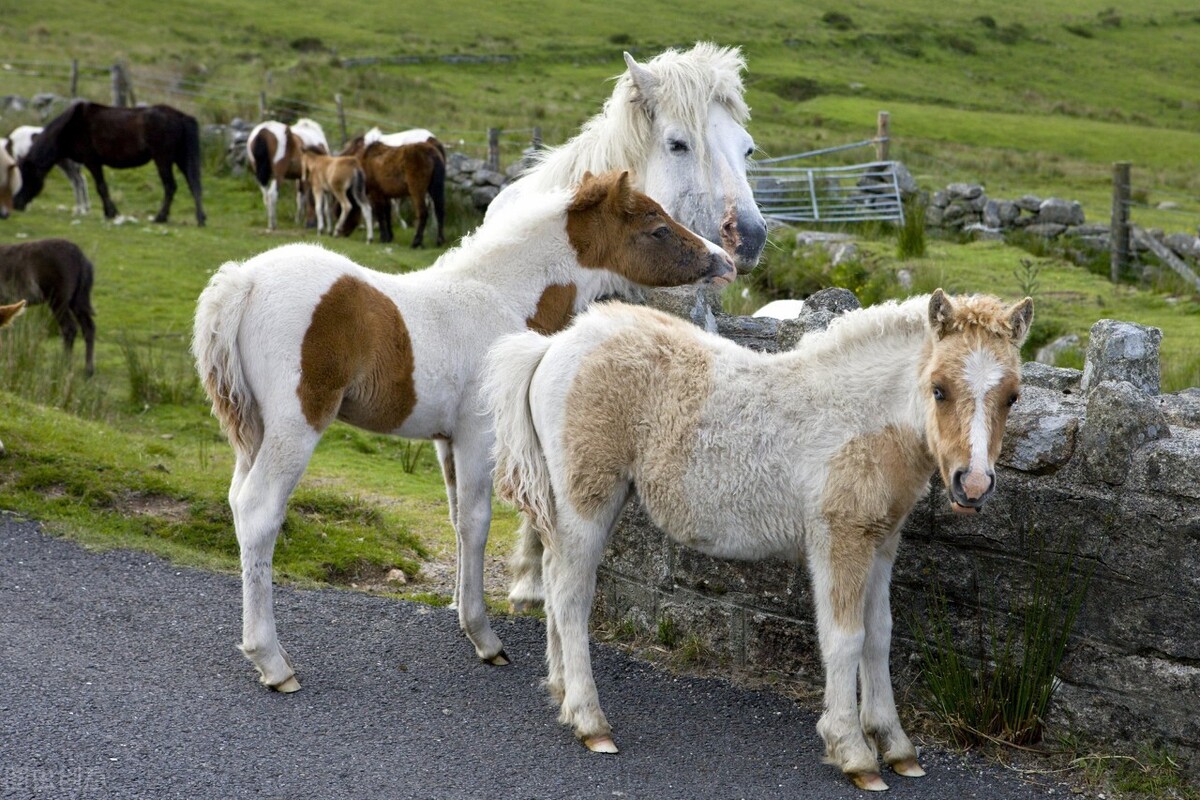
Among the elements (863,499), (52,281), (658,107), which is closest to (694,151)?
(658,107)

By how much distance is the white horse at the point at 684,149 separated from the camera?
6.30m

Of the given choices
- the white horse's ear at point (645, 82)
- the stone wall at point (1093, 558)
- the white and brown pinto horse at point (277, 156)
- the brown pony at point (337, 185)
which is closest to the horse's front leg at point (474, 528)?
the stone wall at point (1093, 558)

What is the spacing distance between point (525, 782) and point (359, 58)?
46.0m

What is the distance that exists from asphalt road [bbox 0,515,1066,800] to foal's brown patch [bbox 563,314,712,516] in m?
1.02

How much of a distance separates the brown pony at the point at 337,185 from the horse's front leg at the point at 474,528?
1699cm

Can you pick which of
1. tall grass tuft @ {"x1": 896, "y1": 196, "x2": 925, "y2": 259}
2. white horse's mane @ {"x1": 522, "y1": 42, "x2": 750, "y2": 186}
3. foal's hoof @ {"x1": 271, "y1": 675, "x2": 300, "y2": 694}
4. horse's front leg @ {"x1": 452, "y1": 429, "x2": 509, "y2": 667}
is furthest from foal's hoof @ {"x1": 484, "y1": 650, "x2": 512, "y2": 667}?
tall grass tuft @ {"x1": 896, "y1": 196, "x2": 925, "y2": 259}

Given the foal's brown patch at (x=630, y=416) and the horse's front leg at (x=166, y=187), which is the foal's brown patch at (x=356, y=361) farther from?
the horse's front leg at (x=166, y=187)

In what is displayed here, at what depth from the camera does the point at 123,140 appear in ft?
75.6

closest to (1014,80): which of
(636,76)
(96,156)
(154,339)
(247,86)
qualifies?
(247,86)

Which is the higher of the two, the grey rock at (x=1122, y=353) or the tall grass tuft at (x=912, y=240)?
the grey rock at (x=1122, y=353)

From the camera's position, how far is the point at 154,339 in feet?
45.3

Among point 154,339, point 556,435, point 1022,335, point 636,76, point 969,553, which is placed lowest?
point 154,339

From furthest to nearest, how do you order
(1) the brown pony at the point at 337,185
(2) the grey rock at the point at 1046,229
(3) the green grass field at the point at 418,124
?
(1) the brown pony at the point at 337,185 → (2) the grey rock at the point at 1046,229 → (3) the green grass field at the point at 418,124

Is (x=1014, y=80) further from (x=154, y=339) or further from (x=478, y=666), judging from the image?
(x=478, y=666)
